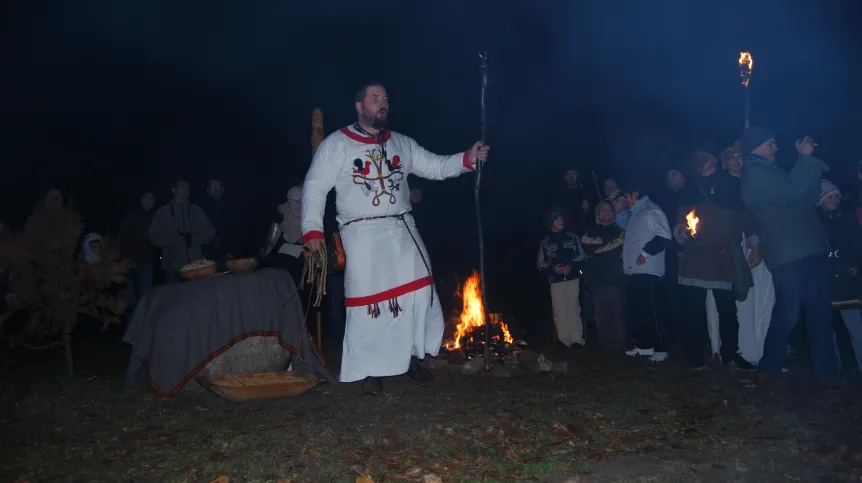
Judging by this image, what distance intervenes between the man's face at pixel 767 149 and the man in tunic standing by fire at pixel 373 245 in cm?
311

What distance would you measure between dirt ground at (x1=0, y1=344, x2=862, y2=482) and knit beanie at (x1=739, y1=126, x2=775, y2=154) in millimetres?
2022

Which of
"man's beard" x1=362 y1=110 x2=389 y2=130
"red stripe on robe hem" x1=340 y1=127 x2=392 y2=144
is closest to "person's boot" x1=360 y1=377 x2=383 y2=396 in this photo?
"red stripe on robe hem" x1=340 y1=127 x2=392 y2=144

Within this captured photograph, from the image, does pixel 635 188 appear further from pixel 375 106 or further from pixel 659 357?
pixel 375 106

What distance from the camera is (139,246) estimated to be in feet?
30.9

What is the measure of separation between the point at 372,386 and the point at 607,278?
140 inches

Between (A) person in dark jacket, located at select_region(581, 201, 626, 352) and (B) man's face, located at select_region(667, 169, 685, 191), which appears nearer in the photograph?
(B) man's face, located at select_region(667, 169, 685, 191)

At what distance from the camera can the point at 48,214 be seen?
5.88 metres

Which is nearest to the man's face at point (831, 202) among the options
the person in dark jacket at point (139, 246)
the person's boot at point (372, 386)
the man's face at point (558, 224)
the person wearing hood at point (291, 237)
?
the man's face at point (558, 224)

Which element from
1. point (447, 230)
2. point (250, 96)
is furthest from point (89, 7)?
point (447, 230)

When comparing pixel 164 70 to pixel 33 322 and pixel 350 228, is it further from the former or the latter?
pixel 350 228

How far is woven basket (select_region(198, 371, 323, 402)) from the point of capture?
5301 mm

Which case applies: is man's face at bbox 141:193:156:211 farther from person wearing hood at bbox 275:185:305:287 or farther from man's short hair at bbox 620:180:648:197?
man's short hair at bbox 620:180:648:197

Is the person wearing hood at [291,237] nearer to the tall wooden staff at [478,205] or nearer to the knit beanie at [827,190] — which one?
the tall wooden staff at [478,205]

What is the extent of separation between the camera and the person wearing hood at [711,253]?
636cm
